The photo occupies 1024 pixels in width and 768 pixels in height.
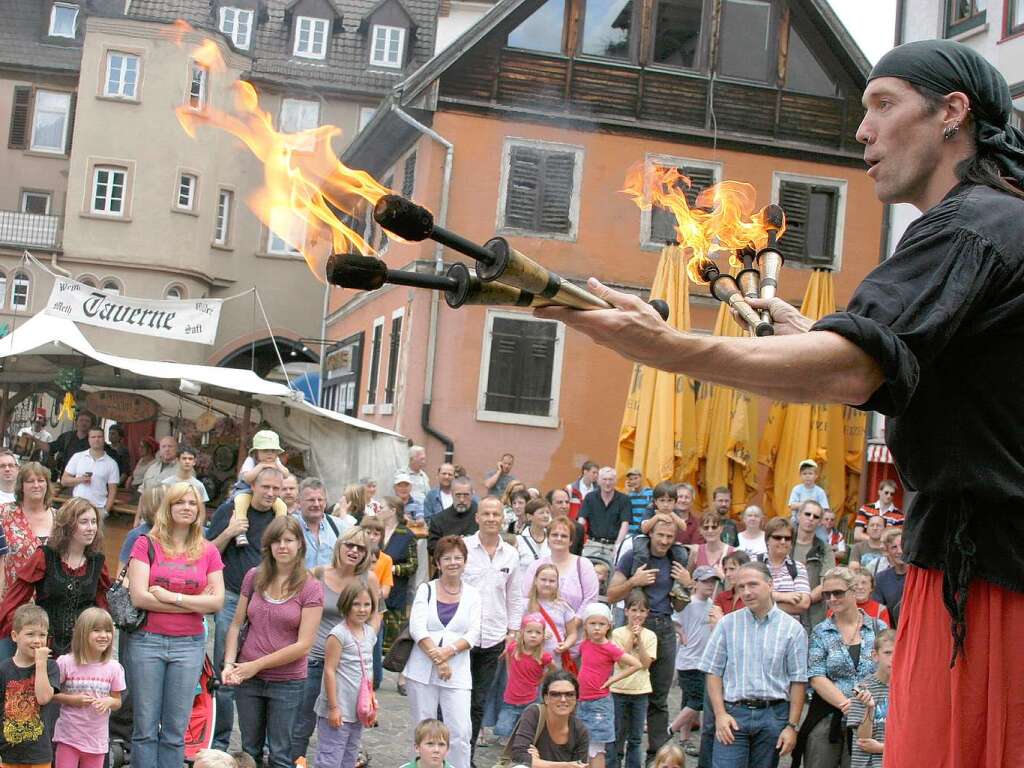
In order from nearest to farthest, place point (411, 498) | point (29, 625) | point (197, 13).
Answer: point (29, 625), point (411, 498), point (197, 13)

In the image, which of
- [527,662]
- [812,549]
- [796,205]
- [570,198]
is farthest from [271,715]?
[796,205]

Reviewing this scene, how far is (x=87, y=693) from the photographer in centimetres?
727

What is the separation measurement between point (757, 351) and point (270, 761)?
6866 mm

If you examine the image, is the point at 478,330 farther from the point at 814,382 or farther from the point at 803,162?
the point at 814,382

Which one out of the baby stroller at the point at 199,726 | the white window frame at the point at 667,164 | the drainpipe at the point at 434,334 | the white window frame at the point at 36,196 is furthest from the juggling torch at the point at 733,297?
the white window frame at the point at 36,196

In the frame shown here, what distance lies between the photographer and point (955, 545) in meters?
2.14

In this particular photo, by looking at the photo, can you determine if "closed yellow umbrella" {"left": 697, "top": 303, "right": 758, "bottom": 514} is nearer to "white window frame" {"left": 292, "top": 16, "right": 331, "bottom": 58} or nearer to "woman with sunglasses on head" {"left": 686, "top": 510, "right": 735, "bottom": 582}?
"woman with sunglasses on head" {"left": 686, "top": 510, "right": 735, "bottom": 582}

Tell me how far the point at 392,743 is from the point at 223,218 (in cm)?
3024

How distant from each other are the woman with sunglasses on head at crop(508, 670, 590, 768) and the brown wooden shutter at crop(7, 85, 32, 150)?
1480 inches

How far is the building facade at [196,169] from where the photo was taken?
34.2 meters

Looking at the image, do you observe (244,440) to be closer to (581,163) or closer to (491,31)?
(581,163)

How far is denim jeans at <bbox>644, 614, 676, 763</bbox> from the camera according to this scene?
9805mm

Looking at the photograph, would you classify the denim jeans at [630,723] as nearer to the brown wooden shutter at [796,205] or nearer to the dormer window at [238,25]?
the brown wooden shutter at [796,205]

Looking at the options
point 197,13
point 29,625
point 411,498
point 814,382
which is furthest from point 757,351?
point 197,13
